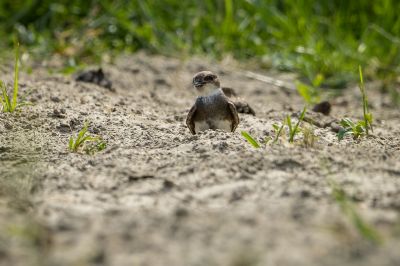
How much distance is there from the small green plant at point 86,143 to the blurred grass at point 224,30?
3.78 m

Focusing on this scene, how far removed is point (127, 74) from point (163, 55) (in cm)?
126

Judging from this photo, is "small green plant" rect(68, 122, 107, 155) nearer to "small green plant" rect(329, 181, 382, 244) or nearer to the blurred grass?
"small green plant" rect(329, 181, 382, 244)

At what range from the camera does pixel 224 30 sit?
9.23 meters

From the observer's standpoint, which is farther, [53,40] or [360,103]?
[53,40]

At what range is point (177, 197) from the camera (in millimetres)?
3551

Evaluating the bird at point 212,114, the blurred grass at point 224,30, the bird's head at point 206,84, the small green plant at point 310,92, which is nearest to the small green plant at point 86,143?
the bird at point 212,114

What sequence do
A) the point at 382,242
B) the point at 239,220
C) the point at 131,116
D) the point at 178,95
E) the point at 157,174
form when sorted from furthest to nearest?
1. the point at 178,95
2. the point at 131,116
3. the point at 157,174
4. the point at 239,220
5. the point at 382,242

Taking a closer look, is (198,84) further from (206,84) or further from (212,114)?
(212,114)

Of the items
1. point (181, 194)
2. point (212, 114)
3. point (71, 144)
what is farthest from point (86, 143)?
point (181, 194)

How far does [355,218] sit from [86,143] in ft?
7.85

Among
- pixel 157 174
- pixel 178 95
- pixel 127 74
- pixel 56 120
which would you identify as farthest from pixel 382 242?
pixel 127 74

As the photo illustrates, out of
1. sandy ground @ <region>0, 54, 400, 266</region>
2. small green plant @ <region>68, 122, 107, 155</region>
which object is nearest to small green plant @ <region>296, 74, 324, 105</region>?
sandy ground @ <region>0, 54, 400, 266</region>

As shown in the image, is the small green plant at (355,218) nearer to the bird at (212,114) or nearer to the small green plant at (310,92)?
the bird at (212,114)

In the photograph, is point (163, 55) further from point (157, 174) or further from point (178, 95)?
point (157, 174)
